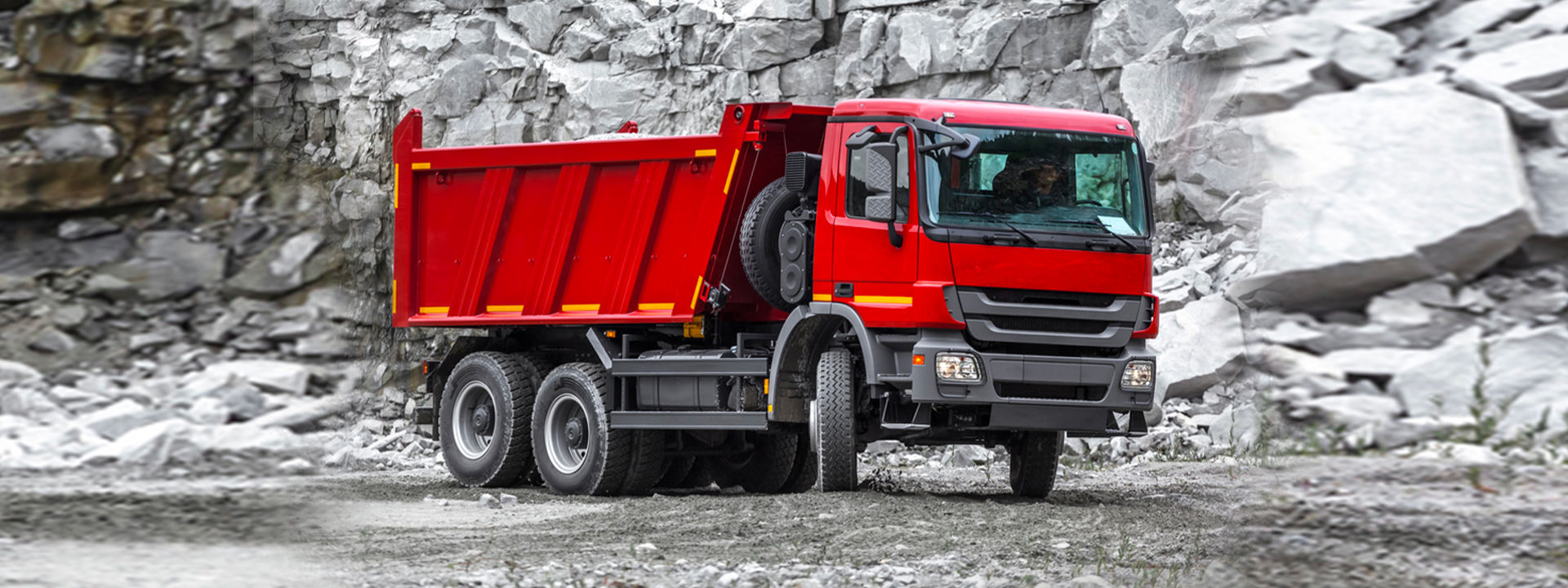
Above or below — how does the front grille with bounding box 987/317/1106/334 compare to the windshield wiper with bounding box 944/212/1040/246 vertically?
below

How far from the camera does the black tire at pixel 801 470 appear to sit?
13.3 meters

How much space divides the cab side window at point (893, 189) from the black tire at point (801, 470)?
323 centimetres

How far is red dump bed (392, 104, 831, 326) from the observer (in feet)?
38.1

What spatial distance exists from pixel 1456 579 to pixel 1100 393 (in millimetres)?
5607

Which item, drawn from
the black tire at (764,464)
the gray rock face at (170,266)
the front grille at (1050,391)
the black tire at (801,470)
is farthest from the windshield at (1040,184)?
the gray rock face at (170,266)

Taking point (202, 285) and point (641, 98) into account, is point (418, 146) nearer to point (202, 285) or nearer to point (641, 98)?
point (202, 285)

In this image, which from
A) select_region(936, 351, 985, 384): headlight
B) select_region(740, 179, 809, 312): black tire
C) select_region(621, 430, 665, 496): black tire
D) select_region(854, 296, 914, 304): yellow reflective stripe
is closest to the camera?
select_region(936, 351, 985, 384): headlight

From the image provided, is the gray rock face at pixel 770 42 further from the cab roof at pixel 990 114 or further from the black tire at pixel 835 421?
the black tire at pixel 835 421

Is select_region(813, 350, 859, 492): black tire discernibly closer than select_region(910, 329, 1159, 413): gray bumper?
No

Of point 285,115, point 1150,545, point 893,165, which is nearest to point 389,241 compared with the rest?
point 893,165

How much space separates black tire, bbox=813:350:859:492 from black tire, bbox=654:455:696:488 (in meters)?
2.91

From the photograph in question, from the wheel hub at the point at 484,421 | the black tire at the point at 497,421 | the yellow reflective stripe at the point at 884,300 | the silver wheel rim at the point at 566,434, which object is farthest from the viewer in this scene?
the wheel hub at the point at 484,421

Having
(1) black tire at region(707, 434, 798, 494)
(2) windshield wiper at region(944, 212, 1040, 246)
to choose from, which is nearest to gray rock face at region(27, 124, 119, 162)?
(2) windshield wiper at region(944, 212, 1040, 246)

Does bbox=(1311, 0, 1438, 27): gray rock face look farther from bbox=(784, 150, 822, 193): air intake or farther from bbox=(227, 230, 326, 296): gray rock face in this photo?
bbox=(784, 150, 822, 193): air intake
